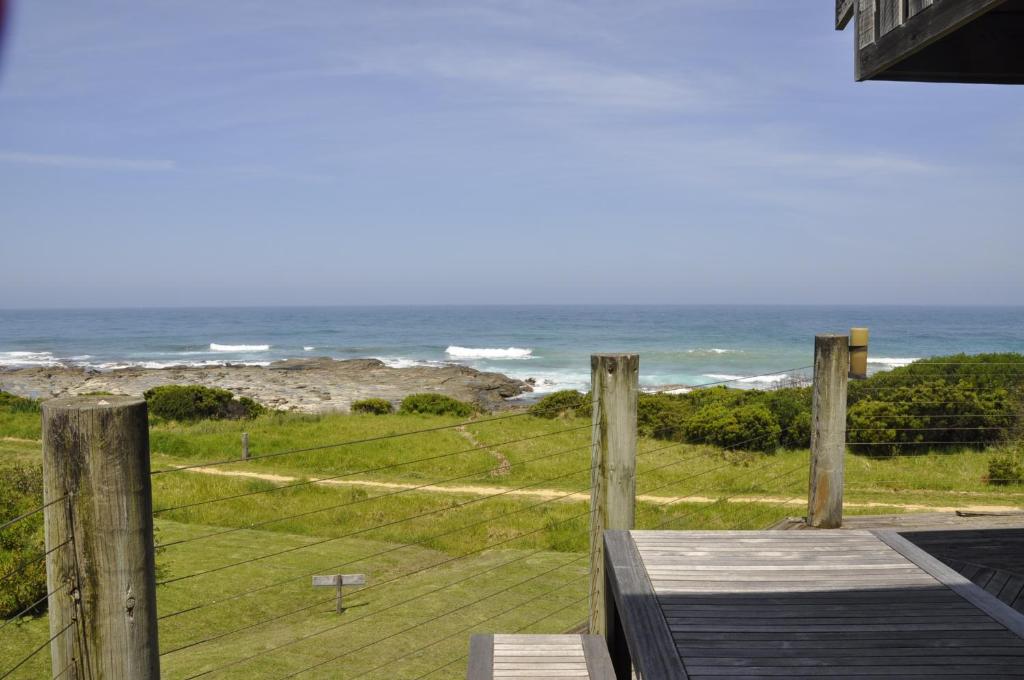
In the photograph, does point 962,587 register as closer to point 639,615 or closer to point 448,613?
point 639,615

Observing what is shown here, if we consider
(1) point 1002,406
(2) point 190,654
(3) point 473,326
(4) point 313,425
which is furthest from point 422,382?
(3) point 473,326

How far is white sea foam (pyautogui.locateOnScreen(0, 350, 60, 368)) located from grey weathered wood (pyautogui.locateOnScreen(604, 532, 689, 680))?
48.7 meters

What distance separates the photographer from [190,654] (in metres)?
4.80

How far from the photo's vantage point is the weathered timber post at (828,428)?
383 centimetres

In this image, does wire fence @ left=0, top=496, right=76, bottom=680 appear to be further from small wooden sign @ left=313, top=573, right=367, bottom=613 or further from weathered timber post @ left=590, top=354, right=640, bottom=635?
weathered timber post @ left=590, top=354, right=640, bottom=635

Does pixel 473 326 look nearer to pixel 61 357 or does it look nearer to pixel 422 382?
pixel 61 357

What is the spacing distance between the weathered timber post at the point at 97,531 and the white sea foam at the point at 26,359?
49105mm

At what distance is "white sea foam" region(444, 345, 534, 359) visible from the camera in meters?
53.2

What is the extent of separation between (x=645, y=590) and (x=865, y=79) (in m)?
2.07

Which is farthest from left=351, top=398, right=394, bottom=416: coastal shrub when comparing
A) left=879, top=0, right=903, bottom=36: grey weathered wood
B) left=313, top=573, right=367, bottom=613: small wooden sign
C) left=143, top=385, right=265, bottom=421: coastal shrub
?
left=879, top=0, right=903, bottom=36: grey weathered wood

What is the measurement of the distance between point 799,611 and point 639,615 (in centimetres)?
56

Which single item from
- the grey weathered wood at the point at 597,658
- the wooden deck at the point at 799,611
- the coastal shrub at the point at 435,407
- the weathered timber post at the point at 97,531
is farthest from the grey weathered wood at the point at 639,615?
the coastal shrub at the point at 435,407

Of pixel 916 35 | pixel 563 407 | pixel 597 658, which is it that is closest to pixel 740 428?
pixel 563 407

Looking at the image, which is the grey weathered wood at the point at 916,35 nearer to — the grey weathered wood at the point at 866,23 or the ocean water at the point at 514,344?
the grey weathered wood at the point at 866,23
